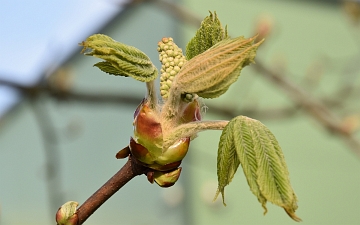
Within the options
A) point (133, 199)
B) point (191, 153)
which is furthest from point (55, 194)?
point (133, 199)

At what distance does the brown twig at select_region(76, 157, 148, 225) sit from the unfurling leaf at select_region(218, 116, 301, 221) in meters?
0.08

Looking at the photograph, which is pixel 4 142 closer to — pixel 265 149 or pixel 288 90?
pixel 288 90

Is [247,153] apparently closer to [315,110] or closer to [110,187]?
[110,187]

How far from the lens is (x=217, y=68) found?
1.26ft

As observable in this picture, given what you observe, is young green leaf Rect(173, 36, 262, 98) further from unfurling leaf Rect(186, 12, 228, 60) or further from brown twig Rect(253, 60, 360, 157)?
brown twig Rect(253, 60, 360, 157)

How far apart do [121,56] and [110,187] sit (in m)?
0.12

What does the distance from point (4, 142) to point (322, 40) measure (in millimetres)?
3473

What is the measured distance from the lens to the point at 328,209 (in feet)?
10.8

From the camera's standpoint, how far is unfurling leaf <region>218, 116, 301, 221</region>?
1.15 ft

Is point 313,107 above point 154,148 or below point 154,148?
below

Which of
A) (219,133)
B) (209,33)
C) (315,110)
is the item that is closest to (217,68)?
(209,33)

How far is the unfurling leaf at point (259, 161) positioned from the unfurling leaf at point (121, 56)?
0.30 ft

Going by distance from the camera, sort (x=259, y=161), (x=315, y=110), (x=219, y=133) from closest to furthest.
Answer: (x=259, y=161)
(x=315, y=110)
(x=219, y=133)

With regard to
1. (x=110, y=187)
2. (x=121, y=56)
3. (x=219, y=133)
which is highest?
(x=121, y=56)
